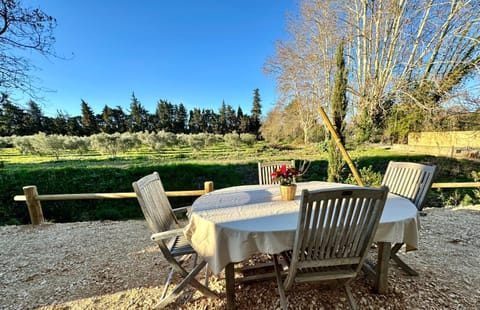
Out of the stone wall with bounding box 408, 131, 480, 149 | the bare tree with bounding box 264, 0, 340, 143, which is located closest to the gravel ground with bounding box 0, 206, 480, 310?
the stone wall with bounding box 408, 131, 480, 149

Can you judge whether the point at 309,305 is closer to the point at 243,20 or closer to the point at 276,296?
the point at 276,296

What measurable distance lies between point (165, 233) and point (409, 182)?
98.4 inches

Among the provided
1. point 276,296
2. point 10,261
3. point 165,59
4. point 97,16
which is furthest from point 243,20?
point 10,261

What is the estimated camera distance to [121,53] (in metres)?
5.73

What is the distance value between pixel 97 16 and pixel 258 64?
27.3 feet

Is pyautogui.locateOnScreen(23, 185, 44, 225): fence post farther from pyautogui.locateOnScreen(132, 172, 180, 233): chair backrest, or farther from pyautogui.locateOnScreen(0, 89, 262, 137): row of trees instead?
pyautogui.locateOnScreen(0, 89, 262, 137): row of trees

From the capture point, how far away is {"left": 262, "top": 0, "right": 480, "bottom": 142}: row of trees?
179 inches

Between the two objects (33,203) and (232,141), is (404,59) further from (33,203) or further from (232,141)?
(232,141)

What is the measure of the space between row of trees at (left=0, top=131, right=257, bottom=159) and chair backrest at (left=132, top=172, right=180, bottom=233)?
11918 mm

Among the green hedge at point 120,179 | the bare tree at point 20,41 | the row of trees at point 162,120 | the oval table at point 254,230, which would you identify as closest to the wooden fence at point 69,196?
the green hedge at point 120,179

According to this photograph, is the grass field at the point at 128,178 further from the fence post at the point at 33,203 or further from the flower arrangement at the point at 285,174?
the flower arrangement at the point at 285,174

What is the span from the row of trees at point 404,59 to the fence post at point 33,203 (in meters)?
8.01

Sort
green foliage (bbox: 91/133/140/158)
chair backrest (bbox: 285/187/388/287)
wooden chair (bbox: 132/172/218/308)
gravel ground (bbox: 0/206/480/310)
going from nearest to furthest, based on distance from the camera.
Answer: chair backrest (bbox: 285/187/388/287), wooden chair (bbox: 132/172/218/308), gravel ground (bbox: 0/206/480/310), green foliage (bbox: 91/133/140/158)

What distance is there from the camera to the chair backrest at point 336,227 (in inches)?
41.1
